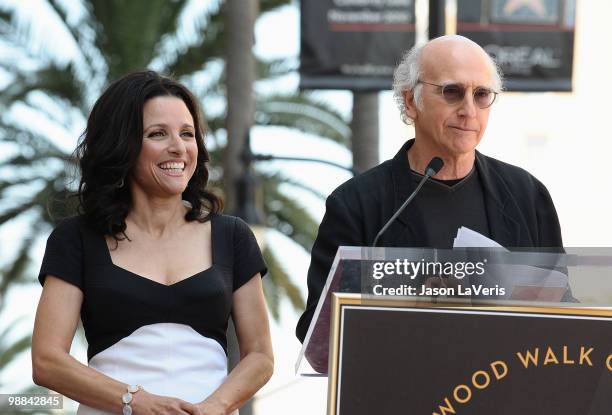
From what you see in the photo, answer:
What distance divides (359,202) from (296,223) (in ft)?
44.9

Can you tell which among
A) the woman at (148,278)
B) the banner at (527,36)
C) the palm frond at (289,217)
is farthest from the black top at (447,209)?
the palm frond at (289,217)

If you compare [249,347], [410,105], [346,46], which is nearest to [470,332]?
[249,347]

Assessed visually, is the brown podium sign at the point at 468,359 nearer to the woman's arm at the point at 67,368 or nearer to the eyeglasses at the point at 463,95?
the woman's arm at the point at 67,368

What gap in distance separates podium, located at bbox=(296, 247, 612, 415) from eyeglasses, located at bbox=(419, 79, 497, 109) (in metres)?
1.31

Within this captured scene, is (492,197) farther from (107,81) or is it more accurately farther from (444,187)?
(107,81)

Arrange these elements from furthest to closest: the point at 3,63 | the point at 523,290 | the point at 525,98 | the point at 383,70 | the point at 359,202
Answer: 1. the point at 525,98
2. the point at 3,63
3. the point at 383,70
4. the point at 359,202
5. the point at 523,290

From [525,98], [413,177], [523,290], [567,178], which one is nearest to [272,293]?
[413,177]

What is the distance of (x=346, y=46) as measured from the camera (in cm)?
1102

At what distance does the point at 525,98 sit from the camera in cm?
4122

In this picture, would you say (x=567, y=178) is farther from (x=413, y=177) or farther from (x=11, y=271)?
(x=413, y=177)

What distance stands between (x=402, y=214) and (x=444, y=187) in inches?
8.9

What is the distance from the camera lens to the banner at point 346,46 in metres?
10.9

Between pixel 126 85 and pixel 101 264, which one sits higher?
pixel 126 85

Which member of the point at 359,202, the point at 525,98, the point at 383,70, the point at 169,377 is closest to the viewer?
the point at 169,377
